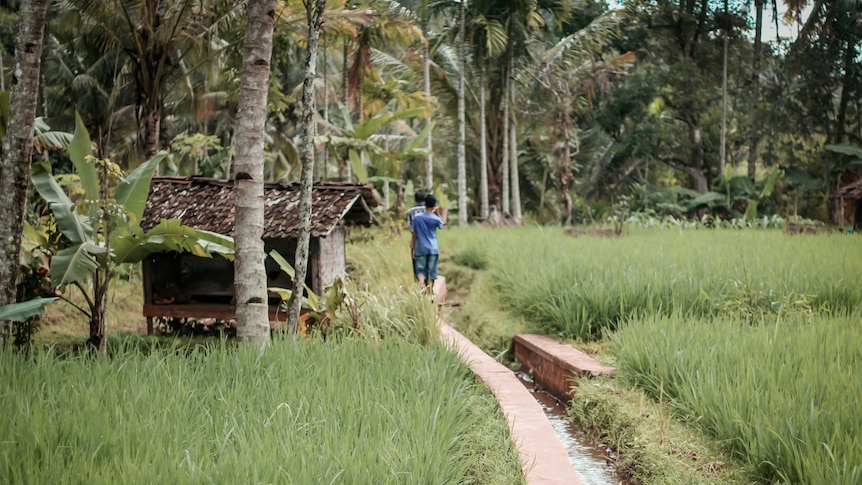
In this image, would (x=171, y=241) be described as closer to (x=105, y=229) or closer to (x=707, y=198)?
(x=105, y=229)

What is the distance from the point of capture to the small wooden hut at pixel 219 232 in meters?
8.25

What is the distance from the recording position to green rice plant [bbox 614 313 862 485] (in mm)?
3723

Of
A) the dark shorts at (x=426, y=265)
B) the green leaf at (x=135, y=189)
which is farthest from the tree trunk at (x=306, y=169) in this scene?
the dark shorts at (x=426, y=265)

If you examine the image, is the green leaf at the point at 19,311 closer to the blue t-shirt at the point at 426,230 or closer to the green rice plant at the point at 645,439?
the green rice plant at the point at 645,439

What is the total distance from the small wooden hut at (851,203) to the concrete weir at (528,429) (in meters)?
12.9

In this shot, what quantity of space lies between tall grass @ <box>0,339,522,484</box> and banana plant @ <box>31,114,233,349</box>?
122 cm

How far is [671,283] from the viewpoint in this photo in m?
8.15

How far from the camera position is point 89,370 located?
4.50 metres

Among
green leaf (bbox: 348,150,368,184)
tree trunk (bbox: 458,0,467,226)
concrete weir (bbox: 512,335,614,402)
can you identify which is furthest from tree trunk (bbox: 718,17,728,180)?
concrete weir (bbox: 512,335,614,402)

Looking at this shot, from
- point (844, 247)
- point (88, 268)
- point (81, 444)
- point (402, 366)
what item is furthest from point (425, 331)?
point (844, 247)

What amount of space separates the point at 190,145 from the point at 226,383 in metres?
13.8

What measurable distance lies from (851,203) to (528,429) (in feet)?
54.2

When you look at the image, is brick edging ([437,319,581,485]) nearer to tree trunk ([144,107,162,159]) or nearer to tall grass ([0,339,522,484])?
tall grass ([0,339,522,484])

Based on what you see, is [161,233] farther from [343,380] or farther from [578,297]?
[578,297]
